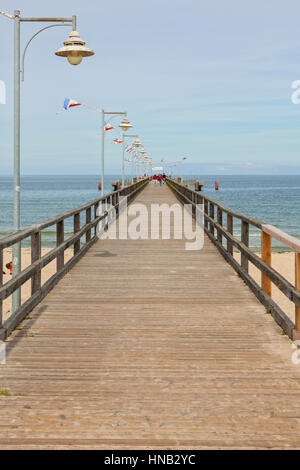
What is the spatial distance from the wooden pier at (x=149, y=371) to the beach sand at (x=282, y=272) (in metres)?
14.5

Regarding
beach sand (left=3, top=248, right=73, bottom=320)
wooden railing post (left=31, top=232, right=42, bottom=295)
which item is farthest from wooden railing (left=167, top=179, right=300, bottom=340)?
beach sand (left=3, top=248, right=73, bottom=320)

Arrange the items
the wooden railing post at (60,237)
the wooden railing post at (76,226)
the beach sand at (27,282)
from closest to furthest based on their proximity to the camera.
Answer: the wooden railing post at (60,237) < the wooden railing post at (76,226) < the beach sand at (27,282)

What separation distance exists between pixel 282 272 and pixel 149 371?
87.3ft

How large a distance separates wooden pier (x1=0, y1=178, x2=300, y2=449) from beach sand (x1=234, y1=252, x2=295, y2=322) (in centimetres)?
1445

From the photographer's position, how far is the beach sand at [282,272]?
2333cm

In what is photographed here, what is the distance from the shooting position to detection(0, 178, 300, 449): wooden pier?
164 inches

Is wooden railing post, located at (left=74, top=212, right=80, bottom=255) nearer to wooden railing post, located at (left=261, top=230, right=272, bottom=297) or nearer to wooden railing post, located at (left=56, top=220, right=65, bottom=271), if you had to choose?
wooden railing post, located at (left=56, top=220, right=65, bottom=271)

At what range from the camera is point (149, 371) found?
17.9ft
